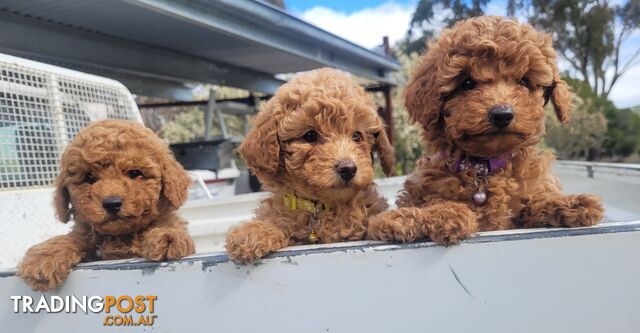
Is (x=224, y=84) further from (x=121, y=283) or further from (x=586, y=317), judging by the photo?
(x=586, y=317)

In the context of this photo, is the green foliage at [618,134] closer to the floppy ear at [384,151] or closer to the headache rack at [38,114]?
the floppy ear at [384,151]

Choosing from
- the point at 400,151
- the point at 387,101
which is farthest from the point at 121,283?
the point at 400,151

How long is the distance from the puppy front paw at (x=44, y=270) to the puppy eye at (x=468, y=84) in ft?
6.07

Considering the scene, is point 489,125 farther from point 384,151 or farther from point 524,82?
point 384,151

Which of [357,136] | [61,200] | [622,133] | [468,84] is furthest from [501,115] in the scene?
[622,133]

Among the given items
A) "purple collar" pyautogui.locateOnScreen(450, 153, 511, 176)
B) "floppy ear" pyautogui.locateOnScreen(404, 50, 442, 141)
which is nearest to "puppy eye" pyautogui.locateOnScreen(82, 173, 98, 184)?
"floppy ear" pyautogui.locateOnScreen(404, 50, 442, 141)

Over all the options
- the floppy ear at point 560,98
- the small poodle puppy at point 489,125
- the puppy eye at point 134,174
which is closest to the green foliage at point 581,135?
the floppy ear at point 560,98

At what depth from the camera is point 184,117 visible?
1005 inches

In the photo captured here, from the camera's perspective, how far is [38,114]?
141 inches

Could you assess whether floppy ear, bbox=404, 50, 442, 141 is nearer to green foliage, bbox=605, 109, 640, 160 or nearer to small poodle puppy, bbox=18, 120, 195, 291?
small poodle puppy, bbox=18, 120, 195, 291

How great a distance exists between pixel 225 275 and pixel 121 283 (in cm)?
43

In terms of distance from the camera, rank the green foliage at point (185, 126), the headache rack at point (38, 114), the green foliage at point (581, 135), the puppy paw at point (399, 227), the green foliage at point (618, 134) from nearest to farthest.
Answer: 1. the puppy paw at point (399, 227)
2. the headache rack at point (38, 114)
3. the green foliage at point (581, 135)
4. the green foliage at point (618, 134)
5. the green foliage at point (185, 126)

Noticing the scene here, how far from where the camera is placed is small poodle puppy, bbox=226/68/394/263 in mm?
2328

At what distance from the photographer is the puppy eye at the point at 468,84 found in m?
2.35
